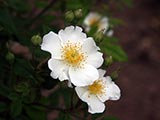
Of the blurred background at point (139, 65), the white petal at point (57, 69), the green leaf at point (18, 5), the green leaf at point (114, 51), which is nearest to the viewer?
the white petal at point (57, 69)

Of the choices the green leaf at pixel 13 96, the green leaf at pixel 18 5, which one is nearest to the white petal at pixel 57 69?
the green leaf at pixel 13 96

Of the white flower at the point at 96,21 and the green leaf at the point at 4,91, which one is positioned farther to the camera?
the white flower at the point at 96,21

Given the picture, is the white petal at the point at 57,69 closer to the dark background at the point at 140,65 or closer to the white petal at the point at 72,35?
the white petal at the point at 72,35

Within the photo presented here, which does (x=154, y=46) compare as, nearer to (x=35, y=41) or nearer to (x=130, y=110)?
(x=130, y=110)

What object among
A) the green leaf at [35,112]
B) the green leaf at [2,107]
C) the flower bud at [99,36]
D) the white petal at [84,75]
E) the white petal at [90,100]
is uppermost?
the flower bud at [99,36]

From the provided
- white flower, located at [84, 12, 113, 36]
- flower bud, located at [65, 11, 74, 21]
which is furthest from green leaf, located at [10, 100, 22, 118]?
white flower, located at [84, 12, 113, 36]

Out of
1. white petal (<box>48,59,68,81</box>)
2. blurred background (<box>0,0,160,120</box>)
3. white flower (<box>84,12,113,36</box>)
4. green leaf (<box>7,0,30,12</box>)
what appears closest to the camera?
white petal (<box>48,59,68,81</box>)

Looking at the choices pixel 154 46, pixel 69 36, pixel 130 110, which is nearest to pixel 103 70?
pixel 69 36

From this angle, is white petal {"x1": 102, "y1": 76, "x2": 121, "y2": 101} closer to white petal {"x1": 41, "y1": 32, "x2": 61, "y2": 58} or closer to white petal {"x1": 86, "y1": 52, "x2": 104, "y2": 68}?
white petal {"x1": 86, "y1": 52, "x2": 104, "y2": 68}
